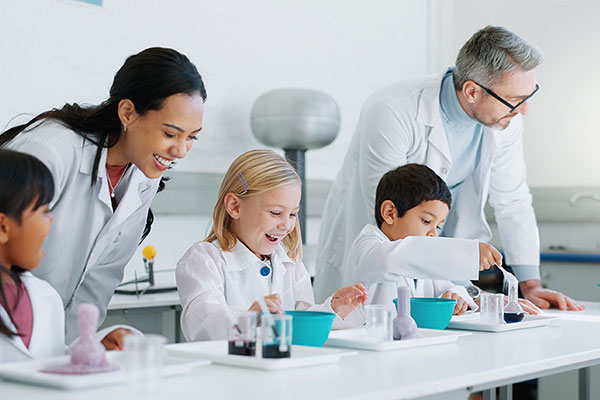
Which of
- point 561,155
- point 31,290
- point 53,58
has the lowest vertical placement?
point 31,290

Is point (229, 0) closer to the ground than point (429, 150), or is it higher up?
higher up

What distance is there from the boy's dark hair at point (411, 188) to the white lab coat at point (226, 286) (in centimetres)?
37

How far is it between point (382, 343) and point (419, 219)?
2.67 feet

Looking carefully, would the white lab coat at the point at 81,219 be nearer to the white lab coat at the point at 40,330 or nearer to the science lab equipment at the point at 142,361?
the white lab coat at the point at 40,330

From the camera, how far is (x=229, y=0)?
4.41m

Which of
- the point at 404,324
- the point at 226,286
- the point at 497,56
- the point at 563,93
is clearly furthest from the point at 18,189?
the point at 563,93

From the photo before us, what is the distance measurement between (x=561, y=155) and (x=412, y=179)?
3037 mm

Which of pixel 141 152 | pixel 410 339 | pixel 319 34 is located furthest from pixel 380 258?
pixel 319 34

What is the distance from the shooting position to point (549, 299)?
2.59 metres

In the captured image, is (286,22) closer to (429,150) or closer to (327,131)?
(327,131)

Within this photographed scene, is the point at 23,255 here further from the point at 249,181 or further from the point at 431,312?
the point at 431,312

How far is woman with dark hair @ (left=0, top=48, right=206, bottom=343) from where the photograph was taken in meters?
1.81

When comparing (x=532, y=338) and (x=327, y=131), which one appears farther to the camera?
(x=327, y=131)

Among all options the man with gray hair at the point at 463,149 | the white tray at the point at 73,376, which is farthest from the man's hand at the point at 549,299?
the white tray at the point at 73,376
